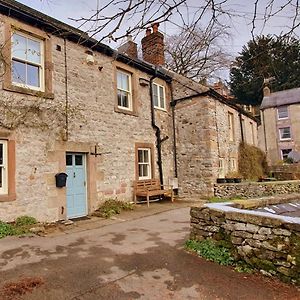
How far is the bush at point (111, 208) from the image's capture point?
9.88 m

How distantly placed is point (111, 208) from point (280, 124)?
2808cm

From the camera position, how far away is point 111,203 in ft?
34.8

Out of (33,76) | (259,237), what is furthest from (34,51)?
(259,237)

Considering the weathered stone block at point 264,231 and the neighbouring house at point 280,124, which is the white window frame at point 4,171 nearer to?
the weathered stone block at point 264,231

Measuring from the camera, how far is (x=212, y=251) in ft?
17.4

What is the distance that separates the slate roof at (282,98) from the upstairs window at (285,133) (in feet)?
9.35

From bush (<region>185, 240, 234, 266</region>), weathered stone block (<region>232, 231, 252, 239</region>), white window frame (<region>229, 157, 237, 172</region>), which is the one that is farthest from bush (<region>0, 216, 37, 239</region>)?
white window frame (<region>229, 157, 237, 172</region>)

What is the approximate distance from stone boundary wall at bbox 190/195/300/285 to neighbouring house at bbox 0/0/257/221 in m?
3.71

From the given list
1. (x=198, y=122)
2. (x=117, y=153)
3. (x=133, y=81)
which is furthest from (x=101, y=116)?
→ (x=198, y=122)

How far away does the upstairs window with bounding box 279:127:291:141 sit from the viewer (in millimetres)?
32094

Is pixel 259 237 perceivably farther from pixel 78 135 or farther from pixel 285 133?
pixel 285 133

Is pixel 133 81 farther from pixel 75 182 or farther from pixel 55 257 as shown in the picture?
pixel 55 257

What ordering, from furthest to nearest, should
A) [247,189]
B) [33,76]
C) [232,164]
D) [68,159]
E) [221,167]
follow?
[232,164]
[221,167]
[247,189]
[68,159]
[33,76]

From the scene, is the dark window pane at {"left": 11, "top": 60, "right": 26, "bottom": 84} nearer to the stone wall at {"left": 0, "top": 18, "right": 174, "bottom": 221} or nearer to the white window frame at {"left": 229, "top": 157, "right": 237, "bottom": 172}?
the stone wall at {"left": 0, "top": 18, "right": 174, "bottom": 221}
